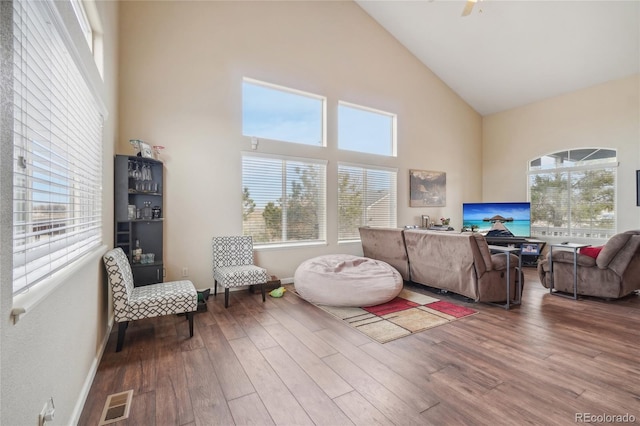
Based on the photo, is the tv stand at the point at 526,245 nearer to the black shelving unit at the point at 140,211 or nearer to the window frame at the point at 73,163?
the black shelving unit at the point at 140,211

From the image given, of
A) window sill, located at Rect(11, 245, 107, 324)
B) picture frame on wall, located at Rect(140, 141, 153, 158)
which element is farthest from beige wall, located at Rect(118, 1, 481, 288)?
window sill, located at Rect(11, 245, 107, 324)

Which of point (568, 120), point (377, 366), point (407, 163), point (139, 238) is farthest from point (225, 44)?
point (568, 120)

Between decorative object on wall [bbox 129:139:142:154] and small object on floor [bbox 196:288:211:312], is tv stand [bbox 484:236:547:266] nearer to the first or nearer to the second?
small object on floor [bbox 196:288:211:312]

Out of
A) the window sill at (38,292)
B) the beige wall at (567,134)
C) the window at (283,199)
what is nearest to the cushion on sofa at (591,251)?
the beige wall at (567,134)

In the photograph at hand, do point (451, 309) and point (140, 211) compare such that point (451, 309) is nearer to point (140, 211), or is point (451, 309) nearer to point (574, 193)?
point (140, 211)

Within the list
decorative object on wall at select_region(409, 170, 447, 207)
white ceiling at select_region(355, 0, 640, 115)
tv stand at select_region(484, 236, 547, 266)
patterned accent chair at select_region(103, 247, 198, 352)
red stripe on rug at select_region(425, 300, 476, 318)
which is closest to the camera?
patterned accent chair at select_region(103, 247, 198, 352)

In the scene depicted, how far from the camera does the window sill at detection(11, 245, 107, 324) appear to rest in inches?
41.2

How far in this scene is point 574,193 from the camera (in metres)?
6.40

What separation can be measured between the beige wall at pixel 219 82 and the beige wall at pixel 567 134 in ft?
11.8

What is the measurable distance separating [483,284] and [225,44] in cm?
513

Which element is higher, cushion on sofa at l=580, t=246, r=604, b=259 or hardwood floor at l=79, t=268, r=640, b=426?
cushion on sofa at l=580, t=246, r=604, b=259

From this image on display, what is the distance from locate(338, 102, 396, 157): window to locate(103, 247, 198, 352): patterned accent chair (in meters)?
3.99

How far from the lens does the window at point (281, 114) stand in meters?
4.92

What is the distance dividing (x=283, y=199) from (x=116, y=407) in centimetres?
369
